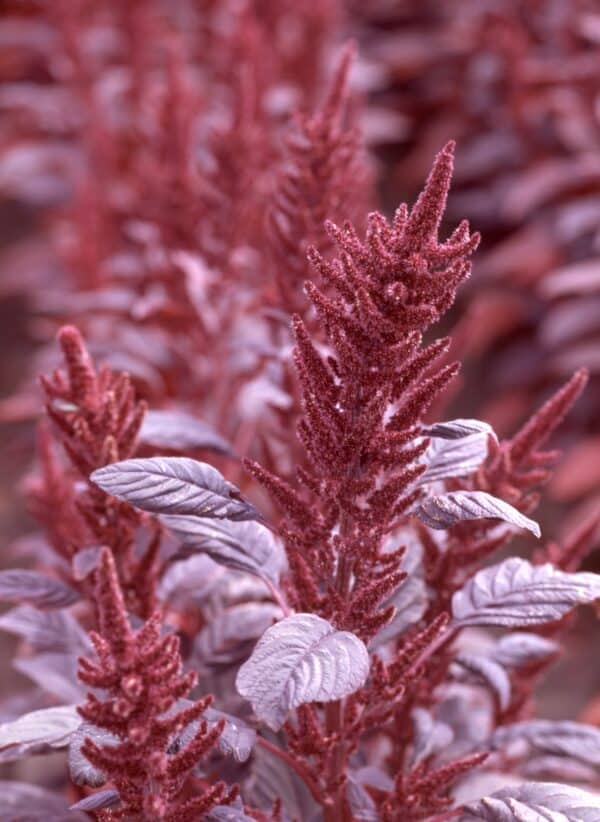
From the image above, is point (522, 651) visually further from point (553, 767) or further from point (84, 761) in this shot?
point (84, 761)

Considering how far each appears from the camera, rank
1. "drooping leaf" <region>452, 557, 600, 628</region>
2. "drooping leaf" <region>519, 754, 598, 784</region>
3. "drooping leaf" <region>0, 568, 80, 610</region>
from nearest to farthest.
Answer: "drooping leaf" <region>452, 557, 600, 628</region> → "drooping leaf" <region>0, 568, 80, 610</region> → "drooping leaf" <region>519, 754, 598, 784</region>

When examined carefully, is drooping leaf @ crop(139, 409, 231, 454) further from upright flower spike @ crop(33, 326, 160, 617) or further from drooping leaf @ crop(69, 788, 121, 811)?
drooping leaf @ crop(69, 788, 121, 811)

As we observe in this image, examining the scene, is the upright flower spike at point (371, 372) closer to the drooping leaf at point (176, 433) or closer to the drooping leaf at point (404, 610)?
the drooping leaf at point (404, 610)

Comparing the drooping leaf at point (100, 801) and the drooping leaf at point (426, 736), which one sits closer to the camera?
the drooping leaf at point (100, 801)

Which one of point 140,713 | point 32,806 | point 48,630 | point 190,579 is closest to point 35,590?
point 48,630

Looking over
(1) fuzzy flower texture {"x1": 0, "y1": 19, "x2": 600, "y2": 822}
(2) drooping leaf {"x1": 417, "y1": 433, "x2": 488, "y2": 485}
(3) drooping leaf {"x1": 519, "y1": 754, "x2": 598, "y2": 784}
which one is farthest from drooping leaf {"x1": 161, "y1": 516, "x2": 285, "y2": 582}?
(3) drooping leaf {"x1": 519, "y1": 754, "x2": 598, "y2": 784}

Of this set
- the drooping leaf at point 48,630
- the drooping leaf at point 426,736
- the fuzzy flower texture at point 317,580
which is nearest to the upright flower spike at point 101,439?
the fuzzy flower texture at point 317,580

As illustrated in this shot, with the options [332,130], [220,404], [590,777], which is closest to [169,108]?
[220,404]

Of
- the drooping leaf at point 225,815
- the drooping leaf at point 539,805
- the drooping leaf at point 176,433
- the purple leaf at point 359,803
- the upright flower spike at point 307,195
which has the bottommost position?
the drooping leaf at point 539,805
